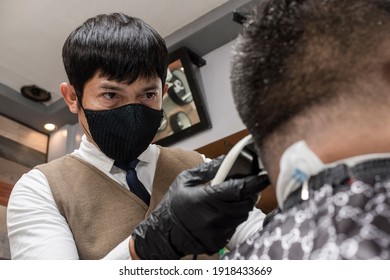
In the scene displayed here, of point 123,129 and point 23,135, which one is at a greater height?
point 123,129

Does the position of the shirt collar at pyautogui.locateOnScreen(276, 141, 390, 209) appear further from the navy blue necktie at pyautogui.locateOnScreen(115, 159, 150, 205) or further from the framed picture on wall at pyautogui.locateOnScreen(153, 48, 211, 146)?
the framed picture on wall at pyautogui.locateOnScreen(153, 48, 211, 146)

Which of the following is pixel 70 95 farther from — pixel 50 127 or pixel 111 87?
pixel 50 127

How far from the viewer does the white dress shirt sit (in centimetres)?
161

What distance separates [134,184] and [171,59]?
9.92 ft

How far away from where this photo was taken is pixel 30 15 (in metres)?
4.32

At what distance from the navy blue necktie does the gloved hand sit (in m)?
0.54

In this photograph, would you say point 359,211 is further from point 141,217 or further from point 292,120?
point 141,217

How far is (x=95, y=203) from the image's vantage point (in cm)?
182

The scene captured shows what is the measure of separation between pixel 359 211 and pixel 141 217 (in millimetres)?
1103

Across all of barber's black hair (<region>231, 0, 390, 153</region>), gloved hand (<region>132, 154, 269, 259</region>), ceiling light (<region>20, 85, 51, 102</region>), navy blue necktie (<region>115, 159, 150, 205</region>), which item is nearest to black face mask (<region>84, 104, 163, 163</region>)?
navy blue necktie (<region>115, 159, 150, 205</region>)

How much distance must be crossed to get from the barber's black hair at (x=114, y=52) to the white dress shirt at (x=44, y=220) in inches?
12.1

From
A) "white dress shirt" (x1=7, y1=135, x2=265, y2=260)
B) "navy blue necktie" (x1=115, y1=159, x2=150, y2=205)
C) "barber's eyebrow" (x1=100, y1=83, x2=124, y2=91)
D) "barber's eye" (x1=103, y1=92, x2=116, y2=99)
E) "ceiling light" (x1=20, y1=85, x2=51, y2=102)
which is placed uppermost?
"barber's eyebrow" (x1=100, y1=83, x2=124, y2=91)

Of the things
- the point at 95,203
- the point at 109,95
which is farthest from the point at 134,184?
the point at 109,95

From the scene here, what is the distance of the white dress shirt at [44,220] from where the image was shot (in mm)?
1612
